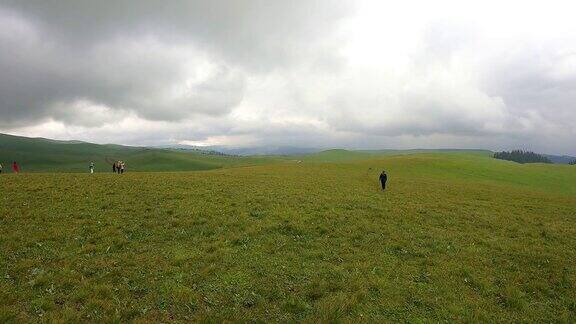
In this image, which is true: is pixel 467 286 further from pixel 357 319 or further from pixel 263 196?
pixel 263 196

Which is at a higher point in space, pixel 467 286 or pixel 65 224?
pixel 65 224

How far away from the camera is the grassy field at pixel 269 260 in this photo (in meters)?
13.0

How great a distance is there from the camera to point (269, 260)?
56.7ft

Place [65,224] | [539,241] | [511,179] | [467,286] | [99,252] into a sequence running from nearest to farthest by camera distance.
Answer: [467,286] < [99,252] < [65,224] < [539,241] < [511,179]

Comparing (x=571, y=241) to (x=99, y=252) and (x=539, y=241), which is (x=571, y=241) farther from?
(x=99, y=252)

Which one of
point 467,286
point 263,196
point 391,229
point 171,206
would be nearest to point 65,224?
point 171,206

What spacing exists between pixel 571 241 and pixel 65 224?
3257 cm

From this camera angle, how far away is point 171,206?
26.7m

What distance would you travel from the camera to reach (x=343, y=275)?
15930 mm

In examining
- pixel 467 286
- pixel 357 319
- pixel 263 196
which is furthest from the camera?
pixel 263 196

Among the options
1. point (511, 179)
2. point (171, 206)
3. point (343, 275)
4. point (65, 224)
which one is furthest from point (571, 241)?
point (511, 179)

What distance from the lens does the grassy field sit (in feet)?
42.7

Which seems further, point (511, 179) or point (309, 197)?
point (511, 179)

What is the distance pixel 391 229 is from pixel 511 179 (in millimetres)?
69660
